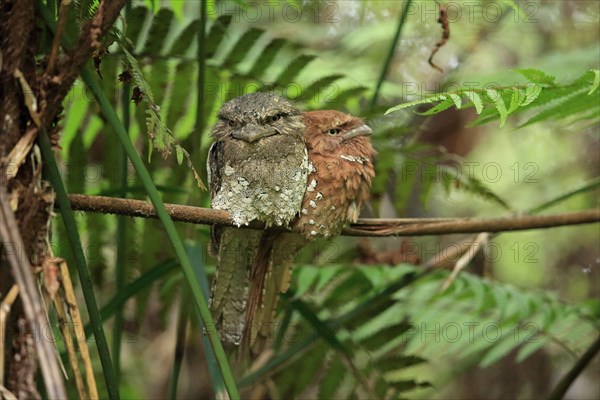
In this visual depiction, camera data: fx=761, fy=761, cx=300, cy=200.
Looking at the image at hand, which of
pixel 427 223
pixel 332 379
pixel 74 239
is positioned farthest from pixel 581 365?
pixel 74 239

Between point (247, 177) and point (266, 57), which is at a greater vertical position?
point (266, 57)

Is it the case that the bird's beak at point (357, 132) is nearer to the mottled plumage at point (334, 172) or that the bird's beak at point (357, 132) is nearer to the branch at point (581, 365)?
the mottled plumage at point (334, 172)

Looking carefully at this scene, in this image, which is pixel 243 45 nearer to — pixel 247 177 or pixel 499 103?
pixel 247 177

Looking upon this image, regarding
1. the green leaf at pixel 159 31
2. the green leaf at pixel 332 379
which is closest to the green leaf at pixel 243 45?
the green leaf at pixel 159 31

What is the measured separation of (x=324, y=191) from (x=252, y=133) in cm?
27

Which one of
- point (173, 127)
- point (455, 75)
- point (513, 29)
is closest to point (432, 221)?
point (173, 127)

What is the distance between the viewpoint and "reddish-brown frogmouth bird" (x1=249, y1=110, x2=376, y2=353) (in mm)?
2197

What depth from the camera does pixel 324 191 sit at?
221 centimetres

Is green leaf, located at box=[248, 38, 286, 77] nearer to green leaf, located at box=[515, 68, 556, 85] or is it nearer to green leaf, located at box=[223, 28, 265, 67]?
green leaf, located at box=[223, 28, 265, 67]

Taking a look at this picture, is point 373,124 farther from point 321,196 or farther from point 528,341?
point 528,341

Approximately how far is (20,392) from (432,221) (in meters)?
1.14

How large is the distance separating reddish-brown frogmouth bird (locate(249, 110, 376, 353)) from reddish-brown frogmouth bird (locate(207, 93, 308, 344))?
0.14 ft

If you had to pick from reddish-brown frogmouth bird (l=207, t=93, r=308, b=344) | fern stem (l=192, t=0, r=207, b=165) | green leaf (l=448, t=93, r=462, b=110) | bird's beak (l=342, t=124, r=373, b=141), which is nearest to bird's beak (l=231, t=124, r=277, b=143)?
reddish-brown frogmouth bird (l=207, t=93, r=308, b=344)

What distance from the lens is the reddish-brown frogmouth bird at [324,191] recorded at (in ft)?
7.21
